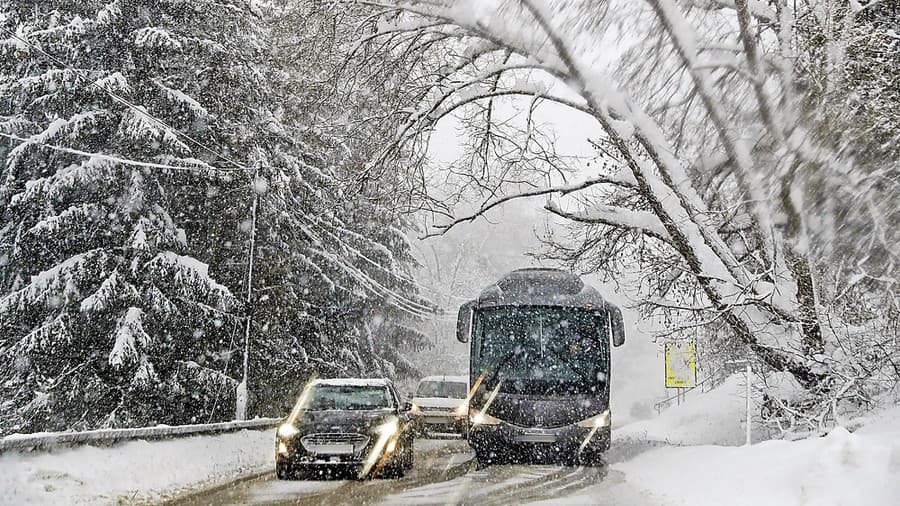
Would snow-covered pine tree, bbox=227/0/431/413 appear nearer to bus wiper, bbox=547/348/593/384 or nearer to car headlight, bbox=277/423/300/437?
bus wiper, bbox=547/348/593/384

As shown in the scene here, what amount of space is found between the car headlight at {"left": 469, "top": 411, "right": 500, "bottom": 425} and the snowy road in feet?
2.60

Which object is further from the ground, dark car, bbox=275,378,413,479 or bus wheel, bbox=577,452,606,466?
dark car, bbox=275,378,413,479

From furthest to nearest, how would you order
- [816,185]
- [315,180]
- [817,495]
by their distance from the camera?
1. [315,180]
2. [816,185]
3. [817,495]

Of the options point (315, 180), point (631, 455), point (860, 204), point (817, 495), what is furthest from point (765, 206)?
point (315, 180)

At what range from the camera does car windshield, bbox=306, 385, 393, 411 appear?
46.7ft

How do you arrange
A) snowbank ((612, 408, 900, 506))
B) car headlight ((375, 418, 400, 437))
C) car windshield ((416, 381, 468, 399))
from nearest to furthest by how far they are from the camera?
snowbank ((612, 408, 900, 506))
car headlight ((375, 418, 400, 437))
car windshield ((416, 381, 468, 399))

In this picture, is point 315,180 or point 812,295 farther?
point 315,180

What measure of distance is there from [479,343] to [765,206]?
6.40 meters

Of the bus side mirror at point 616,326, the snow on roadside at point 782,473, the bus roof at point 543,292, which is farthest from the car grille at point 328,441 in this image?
the bus side mirror at point 616,326

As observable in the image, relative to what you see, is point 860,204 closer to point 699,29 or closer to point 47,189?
point 699,29

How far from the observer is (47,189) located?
21.2 metres

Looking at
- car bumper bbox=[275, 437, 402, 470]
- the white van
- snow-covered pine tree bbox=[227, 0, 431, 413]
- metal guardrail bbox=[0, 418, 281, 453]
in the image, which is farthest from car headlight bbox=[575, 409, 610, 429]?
the white van

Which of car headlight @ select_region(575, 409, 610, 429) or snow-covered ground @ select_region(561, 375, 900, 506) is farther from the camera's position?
car headlight @ select_region(575, 409, 610, 429)

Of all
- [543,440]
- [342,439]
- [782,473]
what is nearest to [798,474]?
[782,473]
